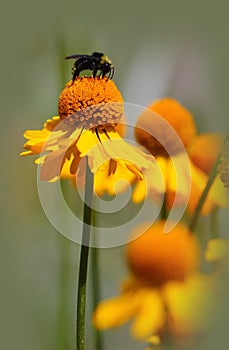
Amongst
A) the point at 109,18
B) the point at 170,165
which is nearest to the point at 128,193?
the point at 170,165

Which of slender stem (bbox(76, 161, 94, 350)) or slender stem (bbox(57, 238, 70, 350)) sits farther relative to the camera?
slender stem (bbox(57, 238, 70, 350))

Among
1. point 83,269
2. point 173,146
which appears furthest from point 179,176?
point 83,269

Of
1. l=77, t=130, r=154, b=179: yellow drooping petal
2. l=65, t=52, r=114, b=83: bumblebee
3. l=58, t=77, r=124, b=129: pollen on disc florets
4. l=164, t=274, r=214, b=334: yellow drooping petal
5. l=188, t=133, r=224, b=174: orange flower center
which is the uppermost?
l=65, t=52, r=114, b=83: bumblebee

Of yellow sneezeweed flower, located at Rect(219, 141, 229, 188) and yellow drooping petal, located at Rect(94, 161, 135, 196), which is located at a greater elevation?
yellow sneezeweed flower, located at Rect(219, 141, 229, 188)

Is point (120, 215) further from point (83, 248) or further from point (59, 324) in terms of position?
point (83, 248)

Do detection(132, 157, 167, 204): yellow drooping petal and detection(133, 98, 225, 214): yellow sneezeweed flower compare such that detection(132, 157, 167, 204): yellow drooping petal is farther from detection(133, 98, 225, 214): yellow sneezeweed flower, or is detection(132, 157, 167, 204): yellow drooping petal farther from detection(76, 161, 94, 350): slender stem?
detection(76, 161, 94, 350): slender stem

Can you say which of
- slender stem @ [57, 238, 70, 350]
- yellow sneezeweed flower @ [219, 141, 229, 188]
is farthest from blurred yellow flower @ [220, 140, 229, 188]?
slender stem @ [57, 238, 70, 350]
